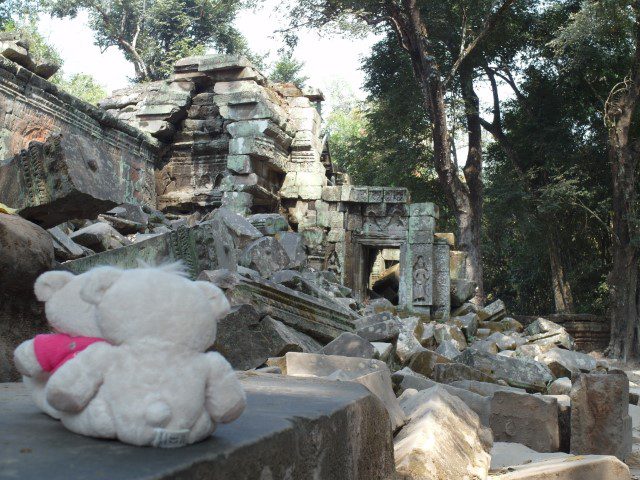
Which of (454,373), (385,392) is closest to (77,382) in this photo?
(385,392)

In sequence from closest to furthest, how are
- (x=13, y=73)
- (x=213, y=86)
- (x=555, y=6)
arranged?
(x=13, y=73) < (x=213, y=86) < (x=555, y=6)

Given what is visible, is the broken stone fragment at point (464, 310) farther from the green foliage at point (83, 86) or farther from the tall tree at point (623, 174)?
the green foliage at point (83, 86)

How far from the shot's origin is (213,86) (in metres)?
16.4

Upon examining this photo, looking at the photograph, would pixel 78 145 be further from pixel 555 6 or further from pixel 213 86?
pixel 555 6

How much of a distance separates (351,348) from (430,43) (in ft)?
42.6

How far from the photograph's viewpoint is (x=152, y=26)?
33.2 m

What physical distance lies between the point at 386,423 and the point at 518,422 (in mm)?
2208

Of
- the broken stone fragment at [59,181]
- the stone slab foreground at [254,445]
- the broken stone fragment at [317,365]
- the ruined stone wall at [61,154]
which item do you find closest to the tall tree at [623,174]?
the ruined stone wall at [61,154]

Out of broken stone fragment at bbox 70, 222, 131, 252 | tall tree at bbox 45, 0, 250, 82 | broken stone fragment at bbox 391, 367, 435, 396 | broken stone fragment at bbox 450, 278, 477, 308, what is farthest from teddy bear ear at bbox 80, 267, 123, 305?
tall tree at bbox 45, 0, 250, 82

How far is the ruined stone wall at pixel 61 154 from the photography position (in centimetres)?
481

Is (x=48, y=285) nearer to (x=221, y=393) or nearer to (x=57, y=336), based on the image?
(x=57, y=336)

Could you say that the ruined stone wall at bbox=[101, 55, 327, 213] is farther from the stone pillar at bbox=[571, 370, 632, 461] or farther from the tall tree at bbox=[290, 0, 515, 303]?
the stone pillar at bbox=[571, 370, 632, 461]

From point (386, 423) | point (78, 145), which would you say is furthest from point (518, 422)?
point (78, 145)

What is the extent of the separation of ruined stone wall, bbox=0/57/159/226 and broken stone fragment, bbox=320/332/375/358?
1.93 m
